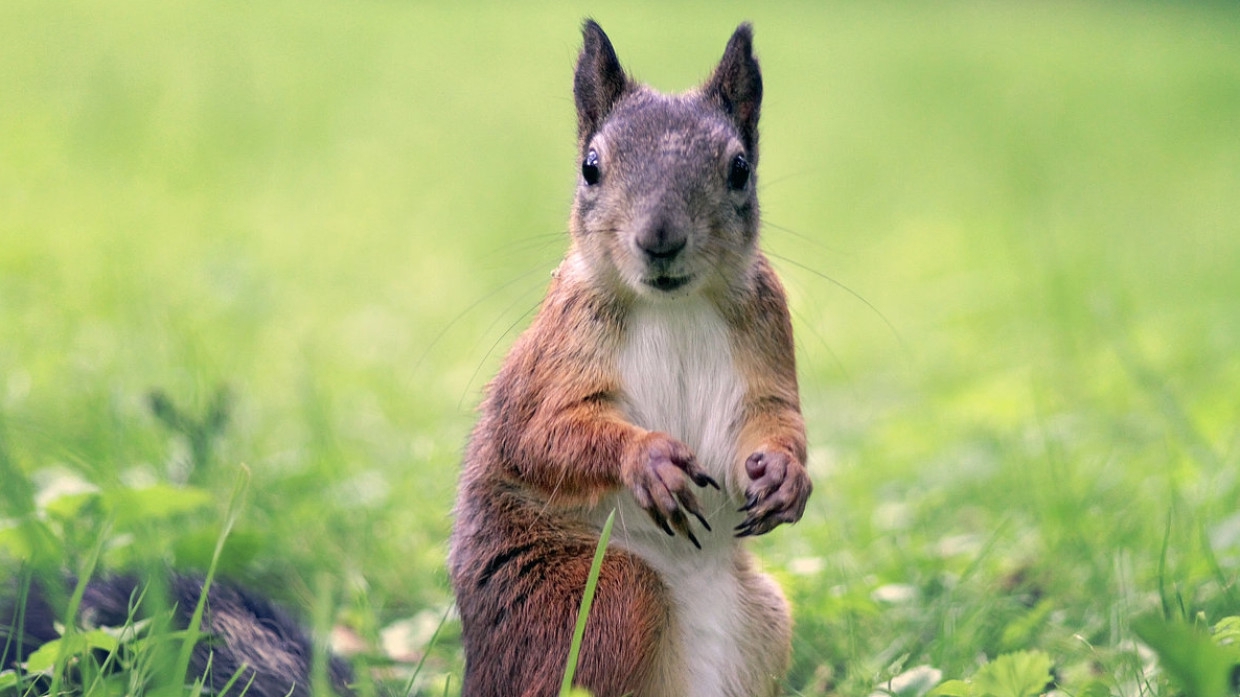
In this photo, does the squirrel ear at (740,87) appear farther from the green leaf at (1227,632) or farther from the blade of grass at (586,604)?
the green leaf at (1227,632)

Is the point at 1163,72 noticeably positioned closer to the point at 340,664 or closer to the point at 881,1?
the point at 881,1

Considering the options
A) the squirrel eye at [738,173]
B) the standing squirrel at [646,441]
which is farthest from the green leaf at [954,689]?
the squirrel eye at [738,173]

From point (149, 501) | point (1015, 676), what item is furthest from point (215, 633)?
point (1015, 676)

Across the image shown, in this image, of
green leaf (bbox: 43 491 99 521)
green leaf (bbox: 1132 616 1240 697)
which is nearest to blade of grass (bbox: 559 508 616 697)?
green leaf (bbox: 1132 616 1240 697)

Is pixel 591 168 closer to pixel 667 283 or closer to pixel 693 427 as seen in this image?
pixel 667 283

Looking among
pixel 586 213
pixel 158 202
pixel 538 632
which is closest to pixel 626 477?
pixel 538 632

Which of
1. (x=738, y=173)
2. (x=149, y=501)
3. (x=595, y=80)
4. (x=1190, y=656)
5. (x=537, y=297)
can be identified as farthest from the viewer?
(x=537, y=297)

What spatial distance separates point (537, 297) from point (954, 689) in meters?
2.55

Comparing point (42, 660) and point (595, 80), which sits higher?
point (595, 80)

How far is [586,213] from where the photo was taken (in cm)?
196

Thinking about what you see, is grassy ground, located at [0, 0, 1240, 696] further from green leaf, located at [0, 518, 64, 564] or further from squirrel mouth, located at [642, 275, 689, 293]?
squirrel mouth, located at [642, 275, 689, 293]

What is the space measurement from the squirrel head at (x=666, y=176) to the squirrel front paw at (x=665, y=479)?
0.74 feet

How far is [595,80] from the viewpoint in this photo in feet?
6.69

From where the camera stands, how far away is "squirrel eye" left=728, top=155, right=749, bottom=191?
75.7 inches
